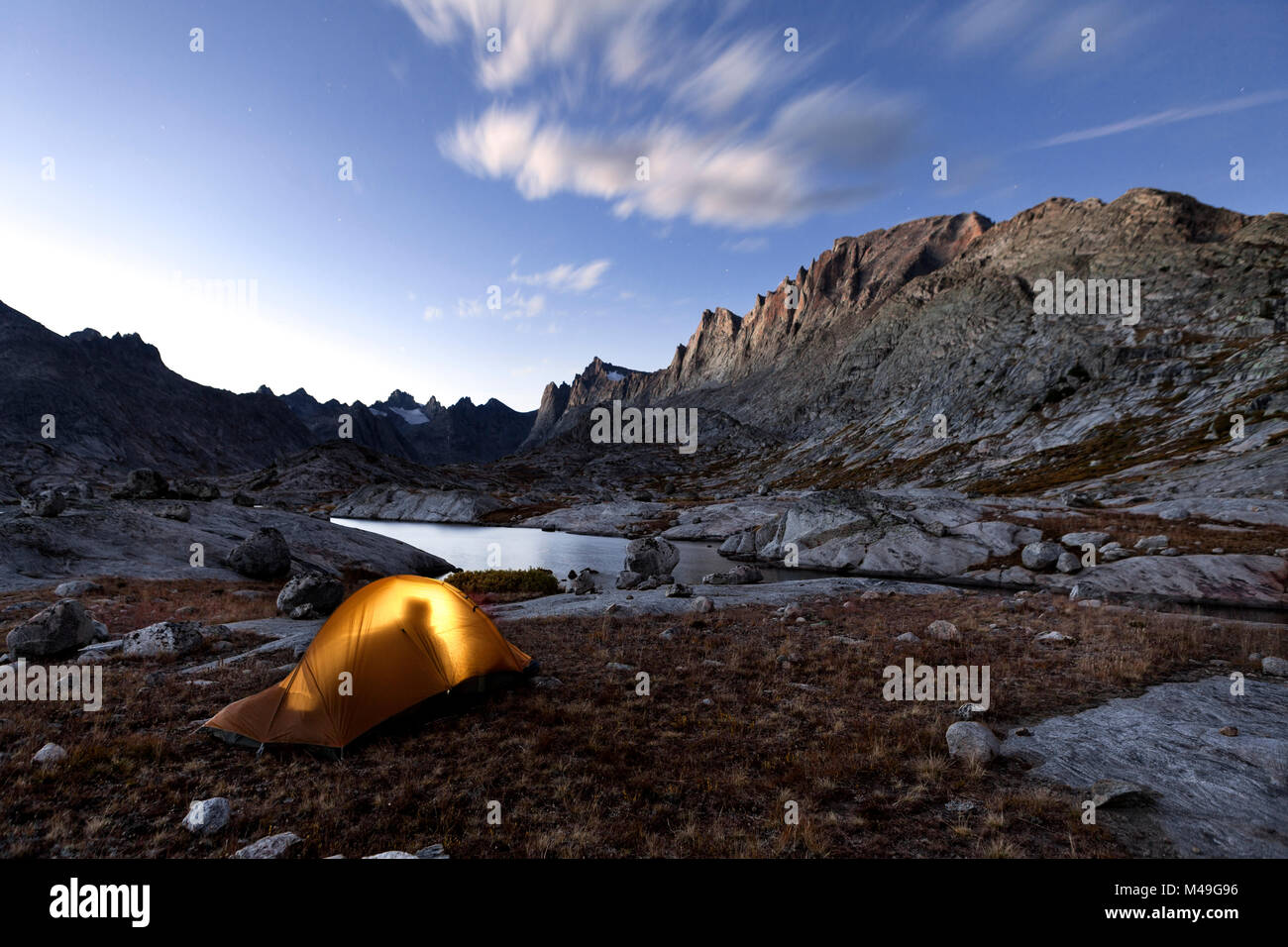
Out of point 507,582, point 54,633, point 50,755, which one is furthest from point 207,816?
point 507,582

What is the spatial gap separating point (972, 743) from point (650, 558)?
113ft

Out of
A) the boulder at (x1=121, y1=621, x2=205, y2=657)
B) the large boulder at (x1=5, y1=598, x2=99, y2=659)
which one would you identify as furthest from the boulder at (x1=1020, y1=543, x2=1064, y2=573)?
the large boulder at (x1=5, y1=598, x2=99, y2=659)

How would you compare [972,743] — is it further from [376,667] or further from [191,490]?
[191,490]

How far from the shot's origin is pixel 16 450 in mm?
126312

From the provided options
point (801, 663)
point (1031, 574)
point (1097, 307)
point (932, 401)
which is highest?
point (1097, 307)

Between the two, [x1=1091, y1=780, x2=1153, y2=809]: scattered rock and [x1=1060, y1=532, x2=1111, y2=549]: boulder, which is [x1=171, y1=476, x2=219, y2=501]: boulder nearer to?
[x1=1091, y1=780, x2=1153, y2=809]: scattered rock

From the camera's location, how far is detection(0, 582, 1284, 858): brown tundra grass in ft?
20.9

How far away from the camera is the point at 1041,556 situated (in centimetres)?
3803

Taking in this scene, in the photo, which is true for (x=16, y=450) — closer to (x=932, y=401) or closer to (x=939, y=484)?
(x=939, y=484)

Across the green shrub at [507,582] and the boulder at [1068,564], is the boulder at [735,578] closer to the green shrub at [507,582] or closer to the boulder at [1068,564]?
the green shrub at [507,582]

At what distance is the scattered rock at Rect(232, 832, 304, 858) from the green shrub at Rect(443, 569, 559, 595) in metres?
27.9
